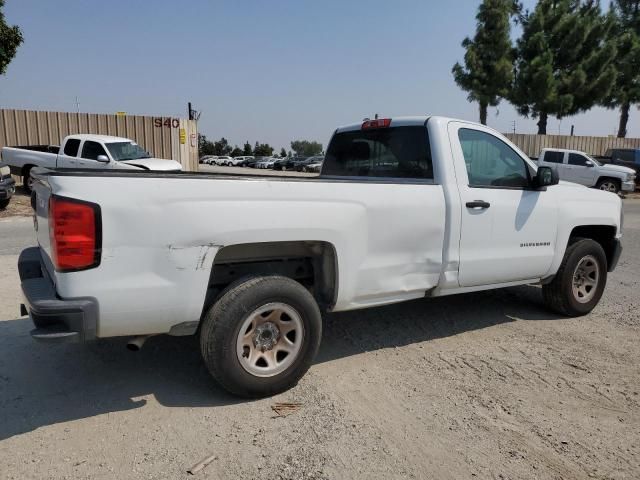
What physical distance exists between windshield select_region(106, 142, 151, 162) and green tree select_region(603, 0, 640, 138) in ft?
98.8

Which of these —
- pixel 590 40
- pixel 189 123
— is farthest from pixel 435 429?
pixel 590 40

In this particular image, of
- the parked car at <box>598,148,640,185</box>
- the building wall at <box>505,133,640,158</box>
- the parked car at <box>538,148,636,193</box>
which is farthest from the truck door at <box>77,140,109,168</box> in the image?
the building wall at <box>505,133,640,158</box>

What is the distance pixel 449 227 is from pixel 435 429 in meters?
1.61

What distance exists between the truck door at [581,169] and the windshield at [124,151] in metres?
16.6

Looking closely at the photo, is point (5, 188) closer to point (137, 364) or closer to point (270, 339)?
point (137, 364)

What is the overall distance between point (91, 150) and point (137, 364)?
13181 mm

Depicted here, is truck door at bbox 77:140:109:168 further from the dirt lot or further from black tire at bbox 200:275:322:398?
black tire at bbox 200:275:322:398

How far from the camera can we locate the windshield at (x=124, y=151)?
15.4 m

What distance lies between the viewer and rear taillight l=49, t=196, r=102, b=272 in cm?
268

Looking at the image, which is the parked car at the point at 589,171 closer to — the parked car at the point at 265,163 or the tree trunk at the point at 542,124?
the tree trunk at the point at 542,124

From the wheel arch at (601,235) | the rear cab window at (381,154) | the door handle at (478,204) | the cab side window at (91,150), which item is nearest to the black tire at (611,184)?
the wheel arch at (601,235)

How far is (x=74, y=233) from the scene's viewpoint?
8.87 ft

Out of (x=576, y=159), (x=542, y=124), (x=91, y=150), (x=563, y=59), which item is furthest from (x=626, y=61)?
(x=91, y=150)

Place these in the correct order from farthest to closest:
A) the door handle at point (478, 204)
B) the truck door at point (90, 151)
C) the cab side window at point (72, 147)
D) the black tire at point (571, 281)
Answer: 1. the cab side window at point (72, 147)
2. the truck door at point (90, 151)
3. the black tire at point (571, 281)
4. the door handle at point (478, 204)
